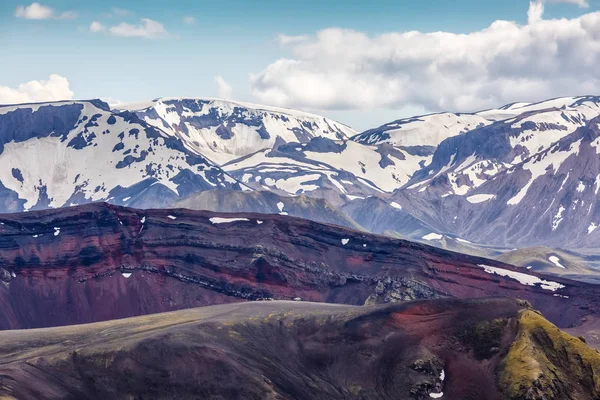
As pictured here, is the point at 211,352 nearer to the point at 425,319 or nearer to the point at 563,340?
the point at 425,319

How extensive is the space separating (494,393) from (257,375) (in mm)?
29443

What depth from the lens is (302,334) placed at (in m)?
→ 151

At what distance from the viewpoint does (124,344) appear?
132750 mm

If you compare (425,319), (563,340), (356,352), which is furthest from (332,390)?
(563,340)

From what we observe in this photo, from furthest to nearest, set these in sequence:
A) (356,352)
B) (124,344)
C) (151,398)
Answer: (356,352) < (124,344) < (151,398)

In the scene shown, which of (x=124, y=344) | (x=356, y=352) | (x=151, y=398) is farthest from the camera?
(x=356, y=352)

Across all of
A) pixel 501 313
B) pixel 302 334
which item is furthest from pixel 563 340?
pixel 302 334

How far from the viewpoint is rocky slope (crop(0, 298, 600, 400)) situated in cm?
12519

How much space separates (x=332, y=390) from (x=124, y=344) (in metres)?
27.5

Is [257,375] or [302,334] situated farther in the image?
[302,334]

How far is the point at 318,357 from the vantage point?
145m

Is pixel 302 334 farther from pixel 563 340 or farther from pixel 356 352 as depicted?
pixel 563 340

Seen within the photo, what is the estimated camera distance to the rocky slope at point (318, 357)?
4929 inches

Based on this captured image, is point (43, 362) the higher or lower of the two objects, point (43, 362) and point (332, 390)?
the higher
